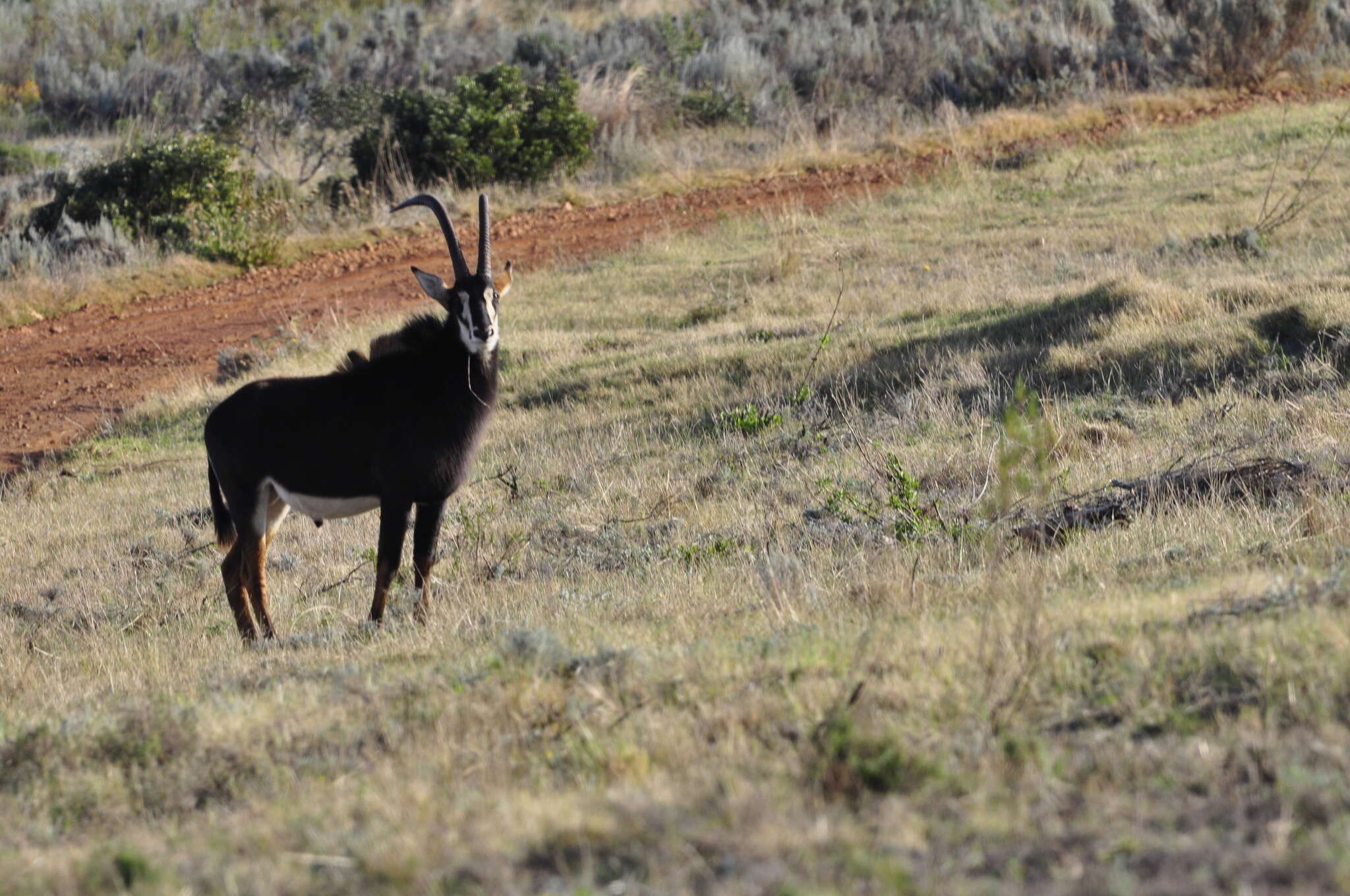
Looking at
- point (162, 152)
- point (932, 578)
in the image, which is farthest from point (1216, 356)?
point (162, 152)

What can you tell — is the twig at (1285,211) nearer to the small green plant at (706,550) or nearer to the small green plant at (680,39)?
the small green plant at (706,550)

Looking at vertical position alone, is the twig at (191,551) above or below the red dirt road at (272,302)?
above

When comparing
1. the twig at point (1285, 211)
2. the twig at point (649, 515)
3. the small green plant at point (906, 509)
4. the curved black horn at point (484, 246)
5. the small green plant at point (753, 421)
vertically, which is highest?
the curved black horn at point (484, 246)

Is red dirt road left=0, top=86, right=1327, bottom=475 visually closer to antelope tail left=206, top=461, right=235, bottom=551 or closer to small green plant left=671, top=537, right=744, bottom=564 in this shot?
antelope tail left=206, top=461, right=235, bottom=551

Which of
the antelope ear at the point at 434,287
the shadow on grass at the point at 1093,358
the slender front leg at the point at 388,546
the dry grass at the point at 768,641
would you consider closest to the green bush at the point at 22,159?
the dry grass at the point at 768,641

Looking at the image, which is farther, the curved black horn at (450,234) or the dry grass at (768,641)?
the curved black horn at (450,234)

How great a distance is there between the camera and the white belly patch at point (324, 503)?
24.8 ft

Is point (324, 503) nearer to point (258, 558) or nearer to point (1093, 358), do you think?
point (258, 558)

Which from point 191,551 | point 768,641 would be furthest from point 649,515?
point 768,641

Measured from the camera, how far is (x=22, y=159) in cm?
2858

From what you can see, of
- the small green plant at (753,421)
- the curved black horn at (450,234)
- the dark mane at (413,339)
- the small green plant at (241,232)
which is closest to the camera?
the dark mane at (413,339)

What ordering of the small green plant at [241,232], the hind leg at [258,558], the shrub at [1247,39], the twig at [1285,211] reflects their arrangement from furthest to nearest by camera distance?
the shrub at [1247,39], the small green plant at [241,232], the twig at [1285,211], the hind leg at [258,558]

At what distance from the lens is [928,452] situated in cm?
965

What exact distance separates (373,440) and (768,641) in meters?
3.04
